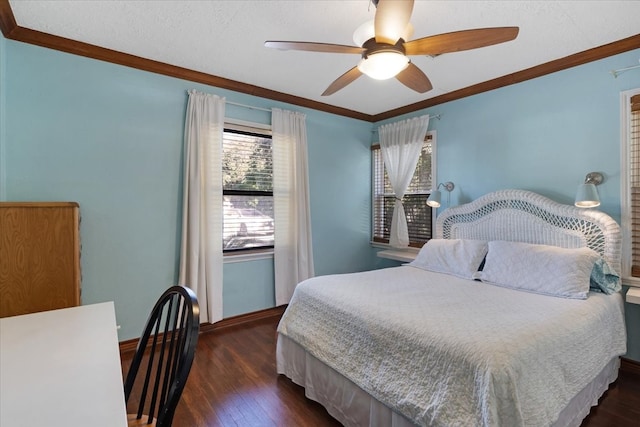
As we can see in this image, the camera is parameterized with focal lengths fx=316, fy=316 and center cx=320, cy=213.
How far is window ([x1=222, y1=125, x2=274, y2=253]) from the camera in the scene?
3363 mm

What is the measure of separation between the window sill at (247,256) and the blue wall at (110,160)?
2.4 inches

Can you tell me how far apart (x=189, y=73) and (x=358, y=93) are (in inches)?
69.7

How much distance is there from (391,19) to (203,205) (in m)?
2.33

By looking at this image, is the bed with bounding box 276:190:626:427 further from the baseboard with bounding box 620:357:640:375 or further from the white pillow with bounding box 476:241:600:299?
the baseboard with bounding box 620:357:640:375

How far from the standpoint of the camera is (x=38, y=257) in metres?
1.94

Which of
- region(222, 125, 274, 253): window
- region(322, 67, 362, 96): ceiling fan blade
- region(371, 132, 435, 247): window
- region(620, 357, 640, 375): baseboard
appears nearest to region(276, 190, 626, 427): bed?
region(620, 357, 640, 375): baseboard

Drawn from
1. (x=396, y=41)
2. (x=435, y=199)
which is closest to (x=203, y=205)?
(x=396, y=41)

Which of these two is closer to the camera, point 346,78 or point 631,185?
point 346,78

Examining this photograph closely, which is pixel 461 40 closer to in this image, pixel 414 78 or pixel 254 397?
pixel 414 78

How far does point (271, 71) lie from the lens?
9.84ft

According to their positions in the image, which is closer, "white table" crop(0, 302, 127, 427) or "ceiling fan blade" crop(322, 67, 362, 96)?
"white table" crop(0, 302, 127, 427)

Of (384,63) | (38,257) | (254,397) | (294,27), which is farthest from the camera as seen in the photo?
(294,27)

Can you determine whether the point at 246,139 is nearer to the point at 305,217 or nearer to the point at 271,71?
the point at 271,71

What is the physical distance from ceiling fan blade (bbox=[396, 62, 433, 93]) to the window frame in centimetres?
187
